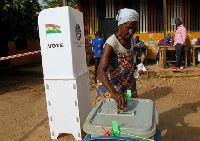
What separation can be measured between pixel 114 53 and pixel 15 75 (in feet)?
24.9

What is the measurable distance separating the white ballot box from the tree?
4.88m

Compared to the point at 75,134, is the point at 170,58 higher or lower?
higher

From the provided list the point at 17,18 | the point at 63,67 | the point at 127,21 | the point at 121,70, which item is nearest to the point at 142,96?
the point at 63,67

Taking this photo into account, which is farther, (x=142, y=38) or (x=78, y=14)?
(x=142, y=38)

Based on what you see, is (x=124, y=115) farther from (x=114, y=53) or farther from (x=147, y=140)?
(x=114, y=53)

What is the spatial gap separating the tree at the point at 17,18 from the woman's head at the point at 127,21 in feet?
20.0

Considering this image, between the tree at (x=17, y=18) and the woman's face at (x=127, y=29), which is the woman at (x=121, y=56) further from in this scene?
the tree at (x=17, y=18)

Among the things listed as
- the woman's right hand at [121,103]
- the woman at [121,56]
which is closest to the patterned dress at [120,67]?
the woman at [121,56]

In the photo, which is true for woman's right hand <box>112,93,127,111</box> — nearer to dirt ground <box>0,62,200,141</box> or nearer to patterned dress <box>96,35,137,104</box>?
patterned dress <box>96,35,137,104</box>

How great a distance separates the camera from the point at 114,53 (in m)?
2.06

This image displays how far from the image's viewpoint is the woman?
191 cm

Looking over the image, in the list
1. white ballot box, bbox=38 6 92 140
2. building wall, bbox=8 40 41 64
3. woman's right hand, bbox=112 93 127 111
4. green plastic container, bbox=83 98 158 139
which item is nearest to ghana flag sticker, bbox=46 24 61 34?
white ballot box, bbox=38 6 92 140

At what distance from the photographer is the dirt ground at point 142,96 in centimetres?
345

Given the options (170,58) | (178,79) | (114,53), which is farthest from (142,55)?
(114,53)
